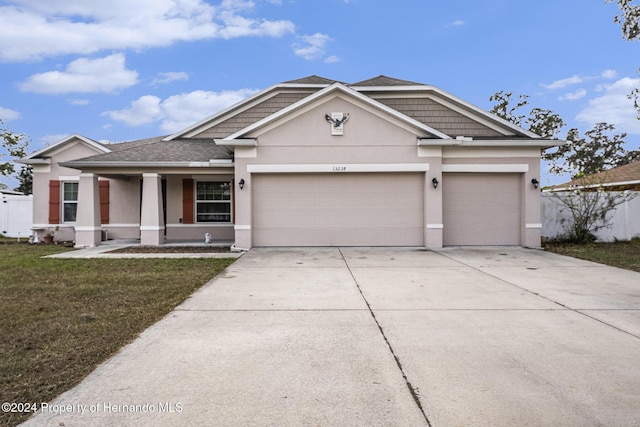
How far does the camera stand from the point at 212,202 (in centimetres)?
1504

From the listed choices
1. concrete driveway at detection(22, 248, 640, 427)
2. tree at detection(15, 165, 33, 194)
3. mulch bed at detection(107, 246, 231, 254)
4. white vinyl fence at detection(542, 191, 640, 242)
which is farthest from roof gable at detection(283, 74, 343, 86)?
tree at detection(15, 165, 33, 194)

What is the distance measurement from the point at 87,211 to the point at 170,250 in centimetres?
374

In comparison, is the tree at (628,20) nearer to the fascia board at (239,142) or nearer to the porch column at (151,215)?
the fascia board at (239,142)

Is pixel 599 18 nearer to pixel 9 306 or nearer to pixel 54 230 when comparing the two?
pixel 9 306

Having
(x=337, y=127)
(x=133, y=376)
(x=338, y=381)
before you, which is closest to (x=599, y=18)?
(x=337, y=127)

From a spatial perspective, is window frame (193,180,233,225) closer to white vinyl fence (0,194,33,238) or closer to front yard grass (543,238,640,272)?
white vinyl fence (0,194,33,238)

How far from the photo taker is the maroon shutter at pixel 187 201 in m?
14.8

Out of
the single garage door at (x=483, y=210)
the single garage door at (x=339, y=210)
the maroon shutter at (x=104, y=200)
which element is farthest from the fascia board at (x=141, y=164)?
the single garage door at (x=483, y=210)

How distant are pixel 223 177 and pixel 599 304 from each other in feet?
40.1

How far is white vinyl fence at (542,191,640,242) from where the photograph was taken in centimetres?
1459

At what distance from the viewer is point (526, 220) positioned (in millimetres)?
12695

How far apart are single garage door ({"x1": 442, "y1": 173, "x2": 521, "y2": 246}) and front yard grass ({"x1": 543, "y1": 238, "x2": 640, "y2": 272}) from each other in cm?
147

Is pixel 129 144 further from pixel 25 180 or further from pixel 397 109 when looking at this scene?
pixel 25 180

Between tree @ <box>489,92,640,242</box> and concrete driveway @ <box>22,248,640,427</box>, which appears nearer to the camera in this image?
concrete driveway @ <box>22,248,640,427</box>
